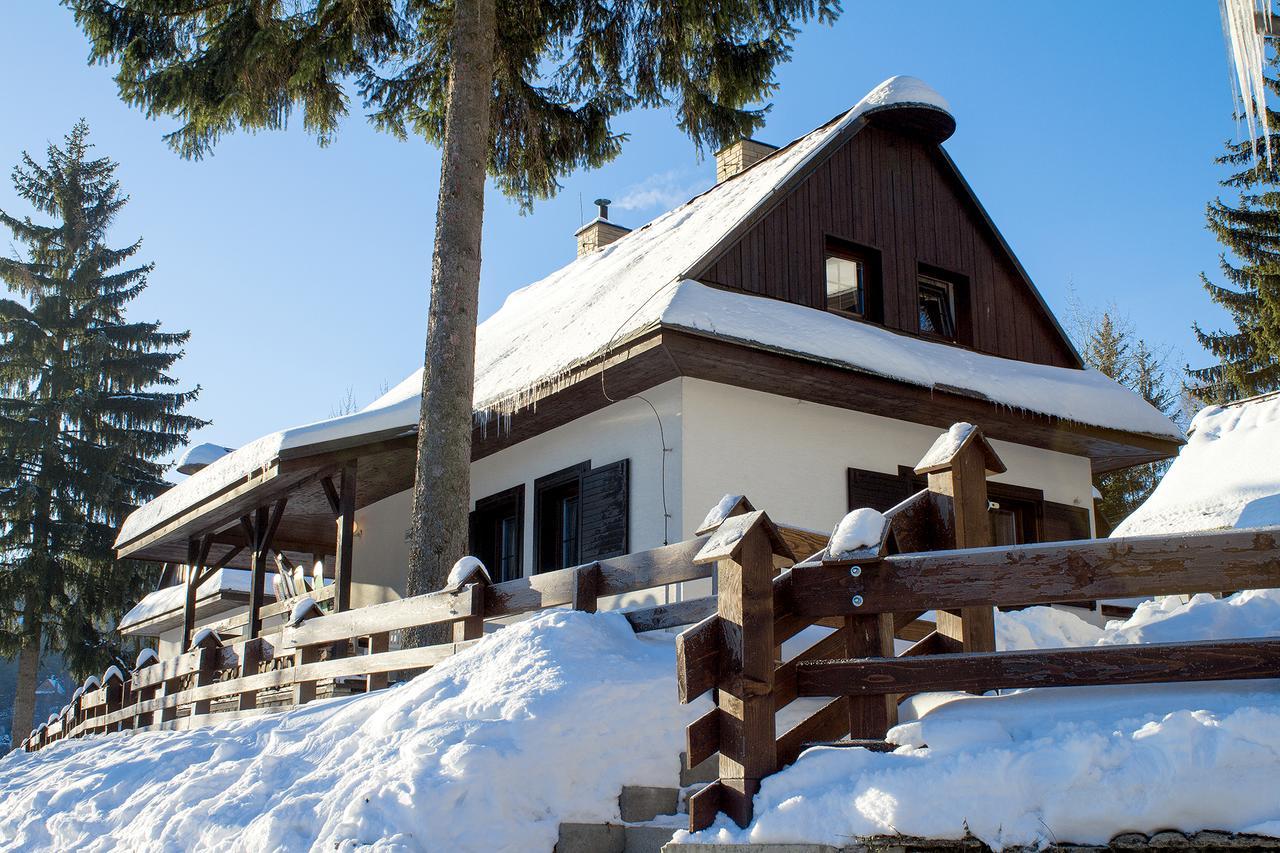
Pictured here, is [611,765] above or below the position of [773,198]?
below

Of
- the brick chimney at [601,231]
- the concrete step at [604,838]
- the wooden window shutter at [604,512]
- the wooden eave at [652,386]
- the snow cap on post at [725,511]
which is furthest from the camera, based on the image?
the brick chimney at [601,231]

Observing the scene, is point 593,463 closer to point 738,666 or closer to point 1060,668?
point 738,666

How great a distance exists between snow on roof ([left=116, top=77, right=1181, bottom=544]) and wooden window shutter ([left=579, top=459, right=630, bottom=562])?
3.59 feet

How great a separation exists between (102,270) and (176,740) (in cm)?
2909

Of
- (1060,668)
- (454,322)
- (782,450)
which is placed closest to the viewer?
(1060,668)

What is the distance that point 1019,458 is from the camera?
1291 centimetres

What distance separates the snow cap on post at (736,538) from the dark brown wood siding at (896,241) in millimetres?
6755

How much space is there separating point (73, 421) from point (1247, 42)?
103 ft

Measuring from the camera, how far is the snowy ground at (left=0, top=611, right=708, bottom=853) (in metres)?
4.98

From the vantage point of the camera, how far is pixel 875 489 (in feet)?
38.7

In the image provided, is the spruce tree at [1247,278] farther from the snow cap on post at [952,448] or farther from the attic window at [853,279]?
the snow cap on post at [952,448]

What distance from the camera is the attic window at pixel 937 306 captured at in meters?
13.5

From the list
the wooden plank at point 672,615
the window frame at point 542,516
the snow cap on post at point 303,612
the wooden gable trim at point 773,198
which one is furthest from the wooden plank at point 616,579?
the window frame at point 542,516

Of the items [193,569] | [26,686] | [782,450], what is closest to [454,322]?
[782,450]
